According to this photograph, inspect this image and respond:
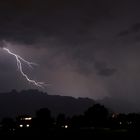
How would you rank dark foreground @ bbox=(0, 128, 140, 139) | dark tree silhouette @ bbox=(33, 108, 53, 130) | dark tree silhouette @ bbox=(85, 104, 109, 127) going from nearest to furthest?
dark foreground @ bbox=(0, 128, 140, 139) → dark tree silhouette @ bbox=(33, 108, 53, 130) → dark tree silhouette @ bbox=(85, 104, 109, 127)

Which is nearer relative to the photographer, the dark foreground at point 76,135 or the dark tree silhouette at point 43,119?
the dark foreground at point 76,135

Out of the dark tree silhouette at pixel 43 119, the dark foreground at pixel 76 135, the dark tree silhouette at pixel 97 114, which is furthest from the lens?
the dark tree silhouette at pixel 97 114

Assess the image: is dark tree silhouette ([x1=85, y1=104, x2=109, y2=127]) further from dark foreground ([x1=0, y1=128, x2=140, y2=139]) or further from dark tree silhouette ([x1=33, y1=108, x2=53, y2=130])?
dark foreground ([x1=0, y1=128, x2=140, y2=139])

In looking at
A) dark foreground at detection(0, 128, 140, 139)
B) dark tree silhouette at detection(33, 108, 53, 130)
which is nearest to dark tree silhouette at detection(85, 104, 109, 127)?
dark tree silhouette at detection(33, 108, 53, 130)

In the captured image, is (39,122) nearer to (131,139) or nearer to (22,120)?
(22,120)

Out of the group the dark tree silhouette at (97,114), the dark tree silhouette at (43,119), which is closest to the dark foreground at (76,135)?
the dark tree silhouette at (43,119)

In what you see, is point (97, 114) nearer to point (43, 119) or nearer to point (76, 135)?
point (43, 119)

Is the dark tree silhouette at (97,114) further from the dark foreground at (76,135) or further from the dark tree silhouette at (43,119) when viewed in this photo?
the dark foreground at (76,135)

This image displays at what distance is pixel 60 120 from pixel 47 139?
208 feet

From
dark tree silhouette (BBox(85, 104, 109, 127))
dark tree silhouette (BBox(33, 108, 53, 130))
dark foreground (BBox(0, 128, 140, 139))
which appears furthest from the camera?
dark tree silhouette (BBox(85, 104, 109, 127))

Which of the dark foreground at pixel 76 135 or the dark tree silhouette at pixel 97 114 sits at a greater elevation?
the dark tree silhouette at pixel 97 114

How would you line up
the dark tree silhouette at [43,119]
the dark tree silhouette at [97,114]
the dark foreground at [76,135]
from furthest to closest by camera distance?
the dark tree silhouette at [97,114] < the dark tree silhouette at [43,119] < the dark foreground at [76,135]

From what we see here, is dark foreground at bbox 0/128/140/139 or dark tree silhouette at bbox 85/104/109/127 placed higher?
dark tree silhouette at bbox 85/104/109/127

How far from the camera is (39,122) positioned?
255 ft
